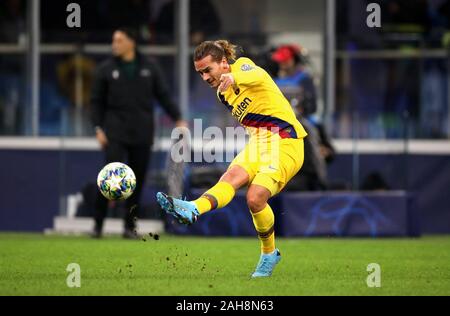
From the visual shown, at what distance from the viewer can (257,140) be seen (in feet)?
32.9

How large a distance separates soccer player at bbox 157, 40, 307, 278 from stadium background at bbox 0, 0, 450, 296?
654cm

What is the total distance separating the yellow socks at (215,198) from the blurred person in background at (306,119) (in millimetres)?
5796

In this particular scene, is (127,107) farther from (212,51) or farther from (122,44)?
(212,51)

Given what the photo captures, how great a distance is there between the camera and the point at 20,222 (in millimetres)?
17547

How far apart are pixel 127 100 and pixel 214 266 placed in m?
4.63

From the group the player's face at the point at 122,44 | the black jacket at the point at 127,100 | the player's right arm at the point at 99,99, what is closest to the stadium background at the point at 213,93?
the black jacket at the point at 127,100

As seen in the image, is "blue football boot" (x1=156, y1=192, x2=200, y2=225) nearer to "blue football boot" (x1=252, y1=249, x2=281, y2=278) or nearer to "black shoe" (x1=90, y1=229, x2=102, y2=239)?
"blue football boot" (x1=252, y1=249, x2=281, y2=278)

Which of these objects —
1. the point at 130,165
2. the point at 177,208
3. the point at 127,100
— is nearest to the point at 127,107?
the point at 127,100

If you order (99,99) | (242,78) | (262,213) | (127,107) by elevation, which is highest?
(242,78)

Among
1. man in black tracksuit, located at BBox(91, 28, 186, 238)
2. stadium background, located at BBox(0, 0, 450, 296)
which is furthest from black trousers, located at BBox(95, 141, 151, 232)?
stadium background, located at BBox(0, 0, 450, 296)

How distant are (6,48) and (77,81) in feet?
3.99

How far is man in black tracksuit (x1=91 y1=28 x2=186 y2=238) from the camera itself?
579 inches

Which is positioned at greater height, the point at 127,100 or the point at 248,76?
the point at 248,76

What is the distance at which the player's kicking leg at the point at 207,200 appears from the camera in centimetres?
905
